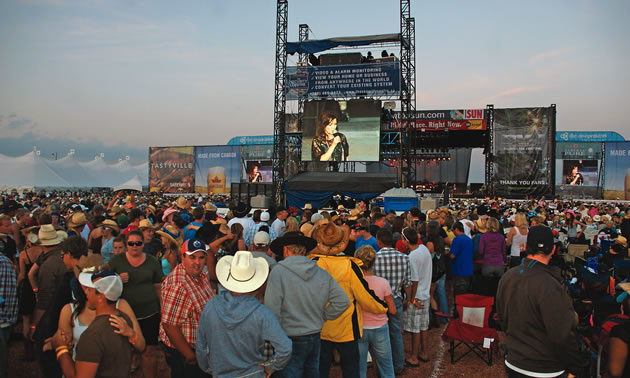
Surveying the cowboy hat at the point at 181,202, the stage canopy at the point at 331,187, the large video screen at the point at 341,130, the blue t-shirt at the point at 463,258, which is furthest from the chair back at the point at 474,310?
the large video screen at the point at 341,130

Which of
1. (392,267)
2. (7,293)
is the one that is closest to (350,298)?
(392,267)

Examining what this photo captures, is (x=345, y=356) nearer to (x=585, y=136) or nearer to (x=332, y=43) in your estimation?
(x=332, y=43)

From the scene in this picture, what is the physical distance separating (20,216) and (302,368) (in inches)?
235

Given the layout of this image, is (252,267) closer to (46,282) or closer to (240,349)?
(240,349)

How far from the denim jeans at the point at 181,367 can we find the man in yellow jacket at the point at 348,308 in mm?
972

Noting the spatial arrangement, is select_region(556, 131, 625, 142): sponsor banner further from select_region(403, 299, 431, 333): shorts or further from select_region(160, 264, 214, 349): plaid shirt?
select_region(160, 264, 214, 349): plaid shirt

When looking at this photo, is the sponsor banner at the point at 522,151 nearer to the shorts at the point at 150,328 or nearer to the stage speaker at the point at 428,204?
the stage speaker at the point at 428,204

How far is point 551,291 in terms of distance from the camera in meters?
2.63

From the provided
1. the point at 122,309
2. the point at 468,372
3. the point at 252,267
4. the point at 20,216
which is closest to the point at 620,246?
the point at 468,372

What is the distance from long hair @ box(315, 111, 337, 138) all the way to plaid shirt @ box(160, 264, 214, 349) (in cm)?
2058

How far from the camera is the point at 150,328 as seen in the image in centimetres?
386

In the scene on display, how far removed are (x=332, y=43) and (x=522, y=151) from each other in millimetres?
16549

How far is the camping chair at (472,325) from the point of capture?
A: 5035 millimetres

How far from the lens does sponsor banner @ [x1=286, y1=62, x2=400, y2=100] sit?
74.6 ft
